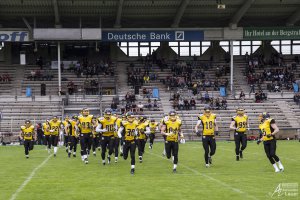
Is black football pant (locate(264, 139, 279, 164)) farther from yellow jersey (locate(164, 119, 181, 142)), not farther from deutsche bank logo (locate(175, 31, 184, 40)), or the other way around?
deutsche bank logo (locate(175, 31, 184, 40))

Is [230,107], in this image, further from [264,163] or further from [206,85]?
[264,163]

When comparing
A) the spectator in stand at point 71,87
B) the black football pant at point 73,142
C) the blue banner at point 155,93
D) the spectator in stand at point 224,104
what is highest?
the spectator in stand at point 71,87

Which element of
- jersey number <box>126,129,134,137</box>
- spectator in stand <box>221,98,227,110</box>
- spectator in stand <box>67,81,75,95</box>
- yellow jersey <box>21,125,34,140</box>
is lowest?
yellow jersey <box>21,125,34,140</box>

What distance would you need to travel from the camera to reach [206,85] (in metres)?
58.5

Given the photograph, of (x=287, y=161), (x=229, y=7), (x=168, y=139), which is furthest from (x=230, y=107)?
(x=168, y=139)

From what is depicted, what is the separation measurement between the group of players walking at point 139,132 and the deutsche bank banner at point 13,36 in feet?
82.3

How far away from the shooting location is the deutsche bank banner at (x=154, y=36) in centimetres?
5843

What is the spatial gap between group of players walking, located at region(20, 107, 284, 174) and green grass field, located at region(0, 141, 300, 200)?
0.63 meters

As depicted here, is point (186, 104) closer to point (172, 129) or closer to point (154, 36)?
point (154, 36)

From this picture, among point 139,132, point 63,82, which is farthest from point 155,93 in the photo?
point 139,132

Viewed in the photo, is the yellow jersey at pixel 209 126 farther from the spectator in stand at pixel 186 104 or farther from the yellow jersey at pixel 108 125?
the spectator in stand at pixel 186 104

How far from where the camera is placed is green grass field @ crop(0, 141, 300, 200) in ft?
49.0

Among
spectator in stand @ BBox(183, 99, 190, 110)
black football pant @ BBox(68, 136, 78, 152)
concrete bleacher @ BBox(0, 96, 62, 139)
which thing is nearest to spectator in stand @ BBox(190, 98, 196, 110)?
spectator in stand @ BBox(183, 99, 190, 110)

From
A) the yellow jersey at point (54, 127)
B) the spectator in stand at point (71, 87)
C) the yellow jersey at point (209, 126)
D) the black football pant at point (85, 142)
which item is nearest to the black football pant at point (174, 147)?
the yellow jersey at point (209, 126)
